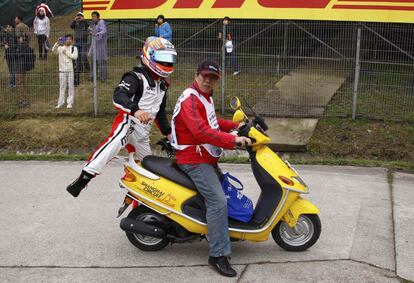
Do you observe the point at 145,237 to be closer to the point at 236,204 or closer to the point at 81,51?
the point at 236,204

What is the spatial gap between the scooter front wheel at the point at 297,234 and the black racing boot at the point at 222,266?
1.97 feet

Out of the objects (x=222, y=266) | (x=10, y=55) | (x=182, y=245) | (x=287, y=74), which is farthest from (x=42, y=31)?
(x=222, y=266)

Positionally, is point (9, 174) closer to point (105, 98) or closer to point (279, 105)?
point (105, 98)

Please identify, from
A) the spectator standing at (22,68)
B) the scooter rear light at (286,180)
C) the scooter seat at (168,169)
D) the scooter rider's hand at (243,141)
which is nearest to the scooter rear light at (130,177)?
the scooter seat at (168,169)

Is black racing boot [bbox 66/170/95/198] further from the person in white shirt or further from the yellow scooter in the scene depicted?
the person in white shirt

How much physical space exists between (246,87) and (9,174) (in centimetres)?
458

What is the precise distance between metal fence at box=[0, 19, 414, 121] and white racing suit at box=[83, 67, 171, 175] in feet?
16.5

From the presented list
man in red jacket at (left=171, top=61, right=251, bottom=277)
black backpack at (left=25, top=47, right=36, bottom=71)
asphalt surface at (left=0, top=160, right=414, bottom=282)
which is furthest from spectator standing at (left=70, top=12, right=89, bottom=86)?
man in red jacket at (left=171, top=61, right=251, bottom=277)

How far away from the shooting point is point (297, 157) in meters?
8.69

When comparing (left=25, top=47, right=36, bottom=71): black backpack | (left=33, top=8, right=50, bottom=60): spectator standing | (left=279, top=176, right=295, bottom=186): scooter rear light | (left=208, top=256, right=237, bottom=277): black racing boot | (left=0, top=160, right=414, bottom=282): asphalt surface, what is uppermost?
(left=33, top=8, right=50, bottom=60): spectator standing

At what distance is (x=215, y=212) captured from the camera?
447 cm

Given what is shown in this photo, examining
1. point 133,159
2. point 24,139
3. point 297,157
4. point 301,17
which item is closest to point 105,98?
point 24,139

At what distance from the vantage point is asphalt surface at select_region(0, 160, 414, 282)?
451 centimetres

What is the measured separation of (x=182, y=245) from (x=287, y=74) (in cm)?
573
